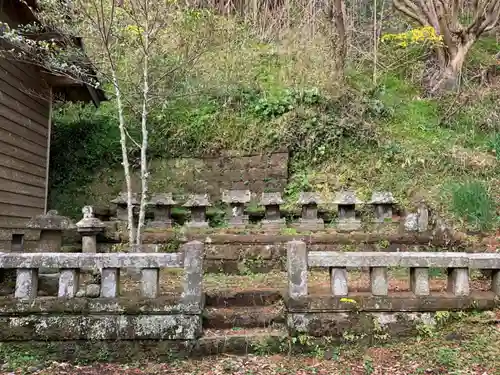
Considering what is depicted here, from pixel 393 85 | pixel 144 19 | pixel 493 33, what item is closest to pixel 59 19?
pixel 144 19

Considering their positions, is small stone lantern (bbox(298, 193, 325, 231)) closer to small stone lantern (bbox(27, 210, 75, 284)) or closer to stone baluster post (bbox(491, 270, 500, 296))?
stone baluster post (bbox(491, 270, 500, 296))

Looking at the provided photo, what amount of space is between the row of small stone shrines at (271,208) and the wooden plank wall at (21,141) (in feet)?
5.29

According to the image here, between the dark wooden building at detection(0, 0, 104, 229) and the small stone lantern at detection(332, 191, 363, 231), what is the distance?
5647 millimetres

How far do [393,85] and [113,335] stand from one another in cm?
1073

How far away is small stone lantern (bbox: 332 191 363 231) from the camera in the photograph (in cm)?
850

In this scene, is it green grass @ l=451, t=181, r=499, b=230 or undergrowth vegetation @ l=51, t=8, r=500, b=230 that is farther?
undergrowth vegetation @ l=51, t=8, r=500, b=230

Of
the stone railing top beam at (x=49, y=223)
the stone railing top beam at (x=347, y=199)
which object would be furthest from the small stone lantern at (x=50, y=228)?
the stone railing top beam at (x=347, y=199)

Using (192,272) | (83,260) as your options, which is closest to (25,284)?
(83,260)

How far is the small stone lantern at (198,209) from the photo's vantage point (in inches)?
339

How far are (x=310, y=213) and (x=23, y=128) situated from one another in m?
5.64

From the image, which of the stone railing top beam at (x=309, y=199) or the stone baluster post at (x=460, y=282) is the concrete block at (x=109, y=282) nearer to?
the stone baluster post at (x=460, y=282)

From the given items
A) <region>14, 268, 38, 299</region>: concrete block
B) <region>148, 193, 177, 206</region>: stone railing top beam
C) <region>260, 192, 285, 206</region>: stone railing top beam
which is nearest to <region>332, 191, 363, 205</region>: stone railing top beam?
<region>260, 192, 285, 206</region>: stone railing top beam

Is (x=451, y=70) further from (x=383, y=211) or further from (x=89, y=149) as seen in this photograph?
(x=89, y=149)

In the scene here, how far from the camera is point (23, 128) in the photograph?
840 cm
